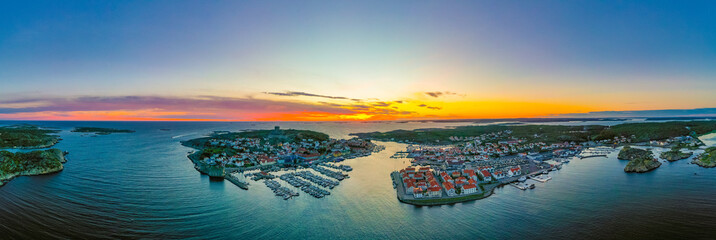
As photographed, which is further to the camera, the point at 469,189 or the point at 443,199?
the point at 469,189

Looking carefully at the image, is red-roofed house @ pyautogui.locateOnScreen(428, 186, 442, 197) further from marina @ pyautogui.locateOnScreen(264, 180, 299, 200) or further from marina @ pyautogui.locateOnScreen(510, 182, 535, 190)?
marina @ pyautogui.locateOnScreen(264, 180, 299, 200)

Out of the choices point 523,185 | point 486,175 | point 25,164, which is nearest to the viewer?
point 523,185

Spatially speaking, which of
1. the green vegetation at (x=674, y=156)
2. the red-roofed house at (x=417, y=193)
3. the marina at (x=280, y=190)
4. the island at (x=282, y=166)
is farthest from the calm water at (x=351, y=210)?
the green vegetation at (x=674, y=156)

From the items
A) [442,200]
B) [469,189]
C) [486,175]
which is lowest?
[442,200]

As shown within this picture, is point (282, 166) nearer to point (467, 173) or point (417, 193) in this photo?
→ point (417, 193)

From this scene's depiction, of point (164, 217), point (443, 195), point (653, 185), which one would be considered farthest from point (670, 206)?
point (164, 217)

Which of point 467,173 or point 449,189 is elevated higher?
point 467,173

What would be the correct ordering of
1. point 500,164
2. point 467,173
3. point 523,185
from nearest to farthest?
point 523,185
point 467,173
point 500,164

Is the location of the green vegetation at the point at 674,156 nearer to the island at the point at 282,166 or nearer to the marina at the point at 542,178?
the marina at the point at 542,178

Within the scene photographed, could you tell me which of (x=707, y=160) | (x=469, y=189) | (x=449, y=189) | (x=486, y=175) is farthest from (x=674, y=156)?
(x=449, y=189)
